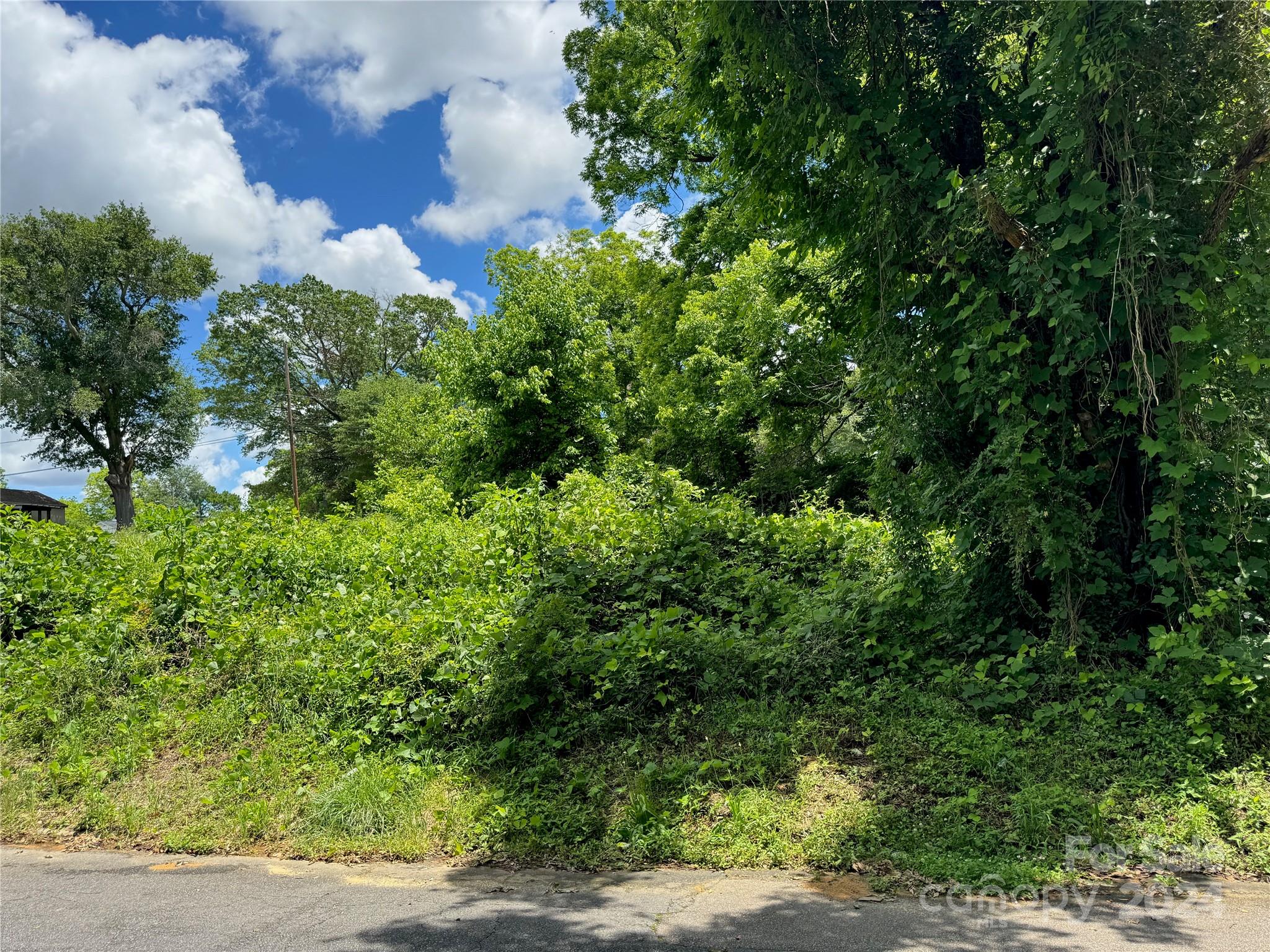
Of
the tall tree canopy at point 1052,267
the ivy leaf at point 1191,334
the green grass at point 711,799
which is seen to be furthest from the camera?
the tall tree canopy at point 1052,267

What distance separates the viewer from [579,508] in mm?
8523

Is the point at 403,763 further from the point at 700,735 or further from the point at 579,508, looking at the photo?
the point at 579,508

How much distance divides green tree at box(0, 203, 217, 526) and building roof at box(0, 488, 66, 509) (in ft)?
30.8

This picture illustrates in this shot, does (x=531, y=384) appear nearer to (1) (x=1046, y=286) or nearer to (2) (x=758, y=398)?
(2) (x=758, y=398)

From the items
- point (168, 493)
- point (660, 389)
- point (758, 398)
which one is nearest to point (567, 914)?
point (758, 398)

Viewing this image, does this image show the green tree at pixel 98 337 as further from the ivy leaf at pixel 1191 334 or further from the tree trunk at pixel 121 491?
the ivy leaf at pixel 1191 334

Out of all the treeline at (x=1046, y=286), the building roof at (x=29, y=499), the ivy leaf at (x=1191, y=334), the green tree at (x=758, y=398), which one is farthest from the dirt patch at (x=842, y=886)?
the building roof at (x=29, y=499)

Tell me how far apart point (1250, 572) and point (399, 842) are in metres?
5.51

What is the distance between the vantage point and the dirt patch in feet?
11.1

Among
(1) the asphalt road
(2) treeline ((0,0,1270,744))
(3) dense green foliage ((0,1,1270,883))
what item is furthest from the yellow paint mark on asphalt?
(2) treeline ((0,0,1270,744))

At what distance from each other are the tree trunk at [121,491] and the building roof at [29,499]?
886 cm

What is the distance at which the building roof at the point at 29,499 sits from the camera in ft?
125

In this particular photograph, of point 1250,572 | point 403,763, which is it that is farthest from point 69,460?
point 1250,572

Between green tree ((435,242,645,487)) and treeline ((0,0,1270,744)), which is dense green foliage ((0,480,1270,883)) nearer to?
treeline ((0,0,1270,744))
